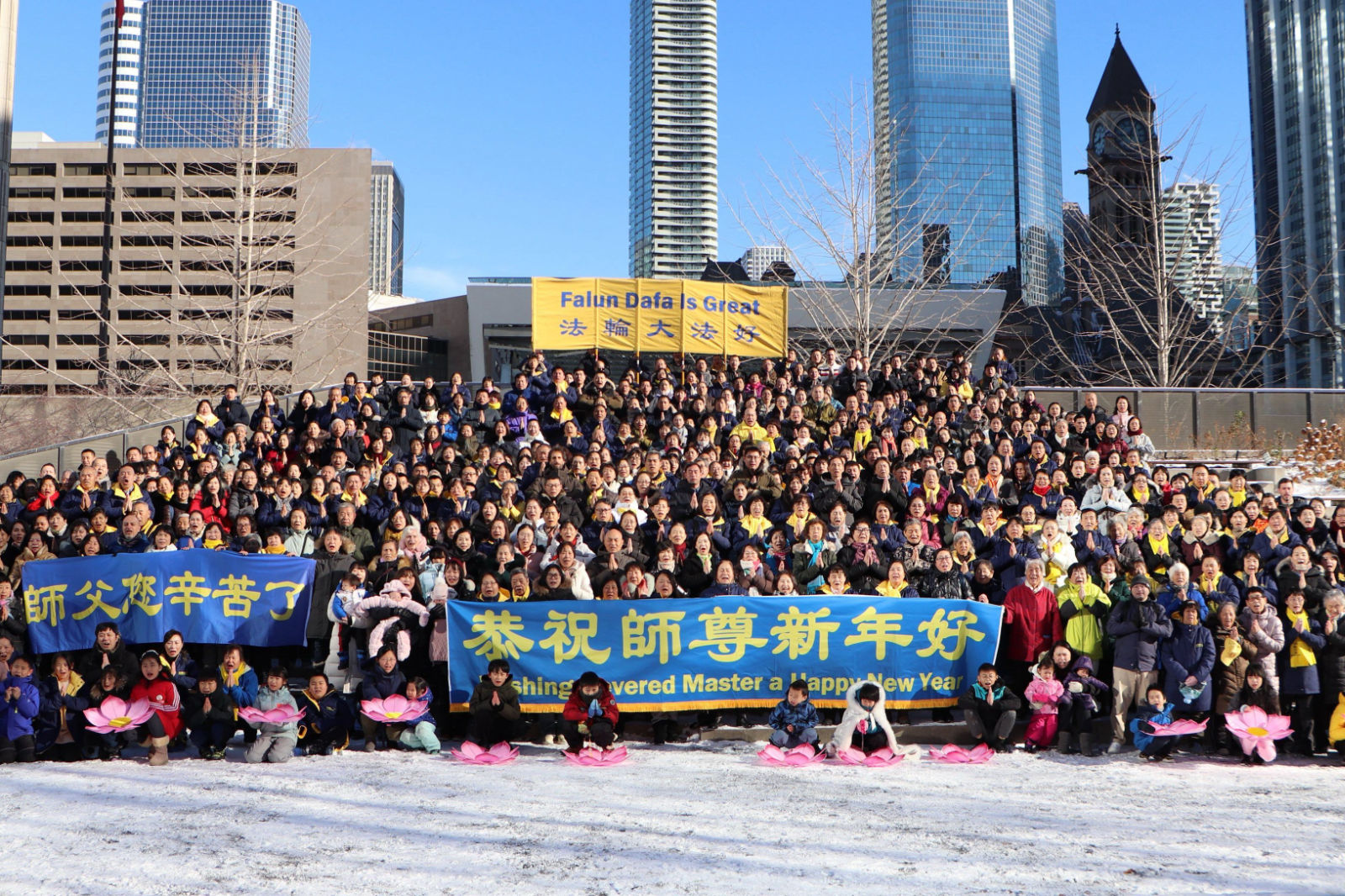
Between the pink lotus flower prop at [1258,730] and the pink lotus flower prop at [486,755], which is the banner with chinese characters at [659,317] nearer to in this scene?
the pink lotus flower prop at [486,755]

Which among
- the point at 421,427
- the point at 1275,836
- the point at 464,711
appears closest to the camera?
the point at 1275,836

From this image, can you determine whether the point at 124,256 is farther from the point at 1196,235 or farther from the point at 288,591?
the point at 288,591

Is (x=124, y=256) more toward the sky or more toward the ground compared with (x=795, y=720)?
more toward the sky

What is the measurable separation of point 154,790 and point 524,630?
3210 millimetres

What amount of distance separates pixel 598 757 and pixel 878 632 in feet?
9.10

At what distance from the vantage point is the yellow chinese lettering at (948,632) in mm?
9898

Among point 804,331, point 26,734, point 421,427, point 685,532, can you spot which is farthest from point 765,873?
point 804,331

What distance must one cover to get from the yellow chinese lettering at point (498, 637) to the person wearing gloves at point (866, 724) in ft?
9.28

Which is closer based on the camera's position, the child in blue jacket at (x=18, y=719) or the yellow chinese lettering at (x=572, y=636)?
the child in blue jacket at (x=18, y=719)

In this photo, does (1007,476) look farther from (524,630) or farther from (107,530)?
(107,530)

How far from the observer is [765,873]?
6055mm

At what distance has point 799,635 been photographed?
9.86 meters

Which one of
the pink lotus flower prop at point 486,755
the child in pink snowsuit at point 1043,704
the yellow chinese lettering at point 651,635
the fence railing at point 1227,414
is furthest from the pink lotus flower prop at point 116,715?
the fence railing at point 1227,414

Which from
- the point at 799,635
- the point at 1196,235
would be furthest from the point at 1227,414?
the point at 799,635
